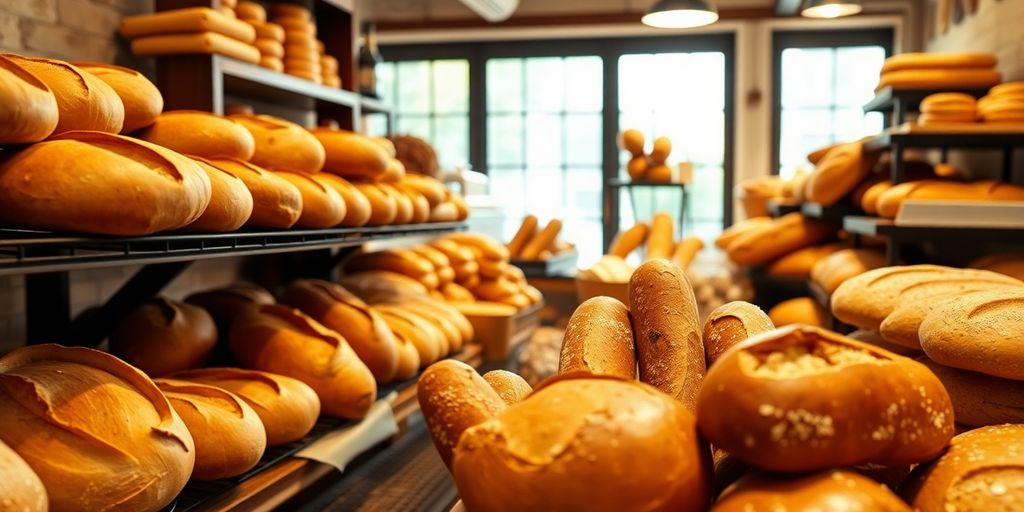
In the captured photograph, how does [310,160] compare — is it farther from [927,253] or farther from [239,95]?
[927,253]

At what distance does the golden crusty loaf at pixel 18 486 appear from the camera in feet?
3.14

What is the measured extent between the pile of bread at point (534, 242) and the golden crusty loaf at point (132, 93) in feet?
9.00

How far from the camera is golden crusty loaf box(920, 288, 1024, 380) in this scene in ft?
3.13

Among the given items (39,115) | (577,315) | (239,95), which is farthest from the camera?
(239,95)

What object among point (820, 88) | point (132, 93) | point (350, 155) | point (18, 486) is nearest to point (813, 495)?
point (18, 486)

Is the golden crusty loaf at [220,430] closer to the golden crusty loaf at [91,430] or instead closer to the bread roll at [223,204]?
the golden crusty loaf at [91,430]

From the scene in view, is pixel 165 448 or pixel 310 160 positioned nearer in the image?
pixel 165 448

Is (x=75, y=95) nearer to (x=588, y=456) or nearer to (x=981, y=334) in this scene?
(x=588, y=456)

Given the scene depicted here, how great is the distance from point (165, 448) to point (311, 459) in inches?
20.9

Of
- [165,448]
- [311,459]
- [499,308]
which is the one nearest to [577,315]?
[165,448]

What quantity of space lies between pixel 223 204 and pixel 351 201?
68cm

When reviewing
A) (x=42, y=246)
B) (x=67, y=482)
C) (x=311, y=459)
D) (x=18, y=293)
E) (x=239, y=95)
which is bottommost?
(x=311, y=459)

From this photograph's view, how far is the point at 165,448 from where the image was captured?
1.23 meters

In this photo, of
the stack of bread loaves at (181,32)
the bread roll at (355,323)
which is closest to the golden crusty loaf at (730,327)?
the bread roll at (355,323)
